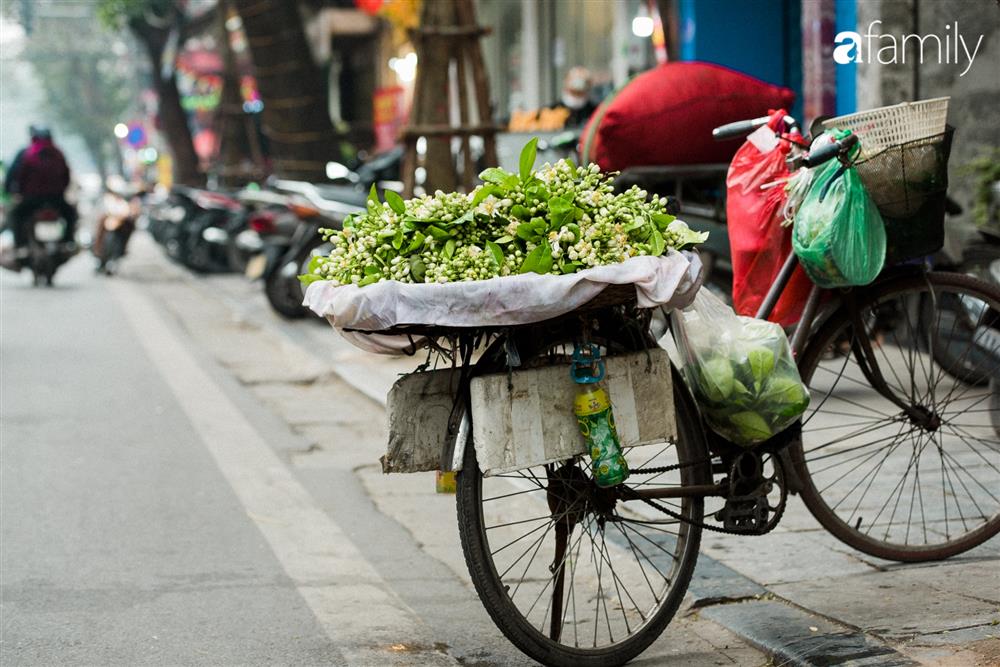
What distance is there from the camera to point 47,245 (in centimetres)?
1788

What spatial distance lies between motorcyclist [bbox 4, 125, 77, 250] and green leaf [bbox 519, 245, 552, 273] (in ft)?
49.7

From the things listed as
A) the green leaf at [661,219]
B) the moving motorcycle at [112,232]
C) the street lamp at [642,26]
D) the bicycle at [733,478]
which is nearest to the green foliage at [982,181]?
the bicycle at [733,478]

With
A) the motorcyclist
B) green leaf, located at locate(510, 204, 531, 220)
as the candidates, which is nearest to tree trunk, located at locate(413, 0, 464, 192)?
green leaf, located at locate(510, 204, 531, 220)

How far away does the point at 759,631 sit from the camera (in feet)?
12.6

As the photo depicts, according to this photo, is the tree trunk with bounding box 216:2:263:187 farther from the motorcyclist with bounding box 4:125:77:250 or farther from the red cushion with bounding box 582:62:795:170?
the red cushion with bounding box 582:62:795:170

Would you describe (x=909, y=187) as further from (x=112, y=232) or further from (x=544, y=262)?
(x=112, y=232)

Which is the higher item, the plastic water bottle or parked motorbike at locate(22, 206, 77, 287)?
the plastic water bottle

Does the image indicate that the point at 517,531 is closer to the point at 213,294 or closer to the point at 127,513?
the point at 127,513

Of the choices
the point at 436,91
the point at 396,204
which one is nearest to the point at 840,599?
A: the point at 396,204

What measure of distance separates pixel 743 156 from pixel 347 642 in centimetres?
182

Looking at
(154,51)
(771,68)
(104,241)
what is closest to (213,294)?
(104,241)

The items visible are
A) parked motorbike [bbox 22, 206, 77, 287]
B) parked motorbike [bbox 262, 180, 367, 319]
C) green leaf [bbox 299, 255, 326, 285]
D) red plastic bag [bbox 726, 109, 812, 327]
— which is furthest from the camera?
parked motorbike [bbox 22, 206, 77, 287]

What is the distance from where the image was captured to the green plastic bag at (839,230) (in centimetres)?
395

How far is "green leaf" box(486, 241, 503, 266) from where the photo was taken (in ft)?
11.1
